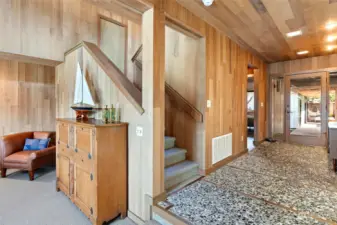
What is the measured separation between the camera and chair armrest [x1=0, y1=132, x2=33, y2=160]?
→ 3574 mm

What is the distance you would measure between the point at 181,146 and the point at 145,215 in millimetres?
1459

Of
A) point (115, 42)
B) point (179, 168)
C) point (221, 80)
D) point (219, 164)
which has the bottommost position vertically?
point (219, 164)

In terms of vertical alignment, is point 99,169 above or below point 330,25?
below

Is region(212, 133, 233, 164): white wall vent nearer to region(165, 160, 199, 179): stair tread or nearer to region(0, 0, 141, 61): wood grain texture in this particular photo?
region(165, 160, 199, 179): stair tread

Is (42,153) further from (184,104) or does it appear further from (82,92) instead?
(184,104)

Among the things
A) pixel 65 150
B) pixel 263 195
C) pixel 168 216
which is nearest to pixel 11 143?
pixel 65 150

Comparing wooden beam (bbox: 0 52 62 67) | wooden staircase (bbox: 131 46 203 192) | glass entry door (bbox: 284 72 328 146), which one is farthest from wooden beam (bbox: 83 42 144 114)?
glass entry door (bbox: 284 72 328 146)

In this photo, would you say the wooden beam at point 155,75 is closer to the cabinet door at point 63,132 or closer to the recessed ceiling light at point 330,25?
the cabinet door at point 63,132

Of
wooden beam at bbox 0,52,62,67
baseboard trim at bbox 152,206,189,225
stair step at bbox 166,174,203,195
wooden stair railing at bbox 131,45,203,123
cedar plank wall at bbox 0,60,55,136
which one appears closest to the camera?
baseboard trim at bbox 152,206,189,225

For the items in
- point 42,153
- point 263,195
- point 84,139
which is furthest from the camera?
point 42,153

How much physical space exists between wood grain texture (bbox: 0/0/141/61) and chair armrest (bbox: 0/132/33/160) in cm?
180

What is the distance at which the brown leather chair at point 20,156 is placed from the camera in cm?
342

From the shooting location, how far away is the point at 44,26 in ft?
12.5

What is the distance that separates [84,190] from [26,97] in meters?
3.84
